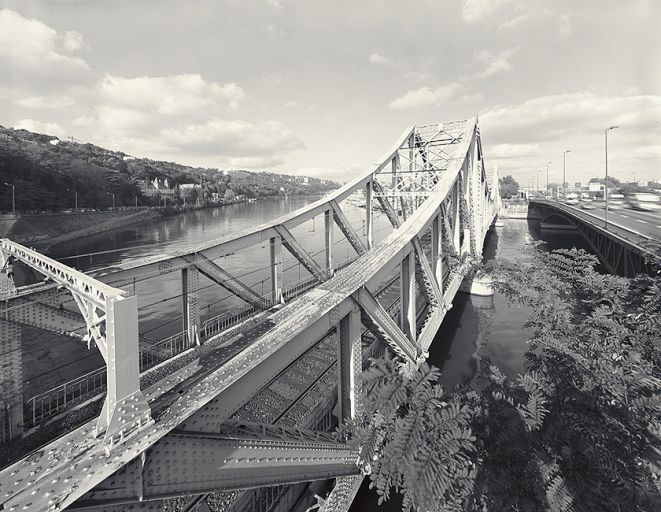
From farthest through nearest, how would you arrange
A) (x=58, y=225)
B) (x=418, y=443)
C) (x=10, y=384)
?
(x=58, y=225) < (x=10, y=384) < (x=418, y=443)

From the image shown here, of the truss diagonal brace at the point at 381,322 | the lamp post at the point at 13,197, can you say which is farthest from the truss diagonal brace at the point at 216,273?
the lamp post at the point at 13,197

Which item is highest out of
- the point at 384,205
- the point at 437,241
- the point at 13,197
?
the point at 13,197

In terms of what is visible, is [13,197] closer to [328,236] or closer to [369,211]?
[369,211]

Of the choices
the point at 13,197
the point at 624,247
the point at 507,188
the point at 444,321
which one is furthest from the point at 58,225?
the point at 507,188

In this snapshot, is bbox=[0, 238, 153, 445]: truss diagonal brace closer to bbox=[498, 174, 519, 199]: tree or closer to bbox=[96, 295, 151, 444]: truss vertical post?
bbox=[96, 295, 151, 444]: truss vertical post

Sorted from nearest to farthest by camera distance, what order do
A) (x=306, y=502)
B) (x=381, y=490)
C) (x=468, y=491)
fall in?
(x=381, y=490)
(x=468, y=491)
(x=306, y=502)

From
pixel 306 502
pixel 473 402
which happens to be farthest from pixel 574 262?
pixel 306 502

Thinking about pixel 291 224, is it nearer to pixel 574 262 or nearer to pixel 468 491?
pixel 574 262
